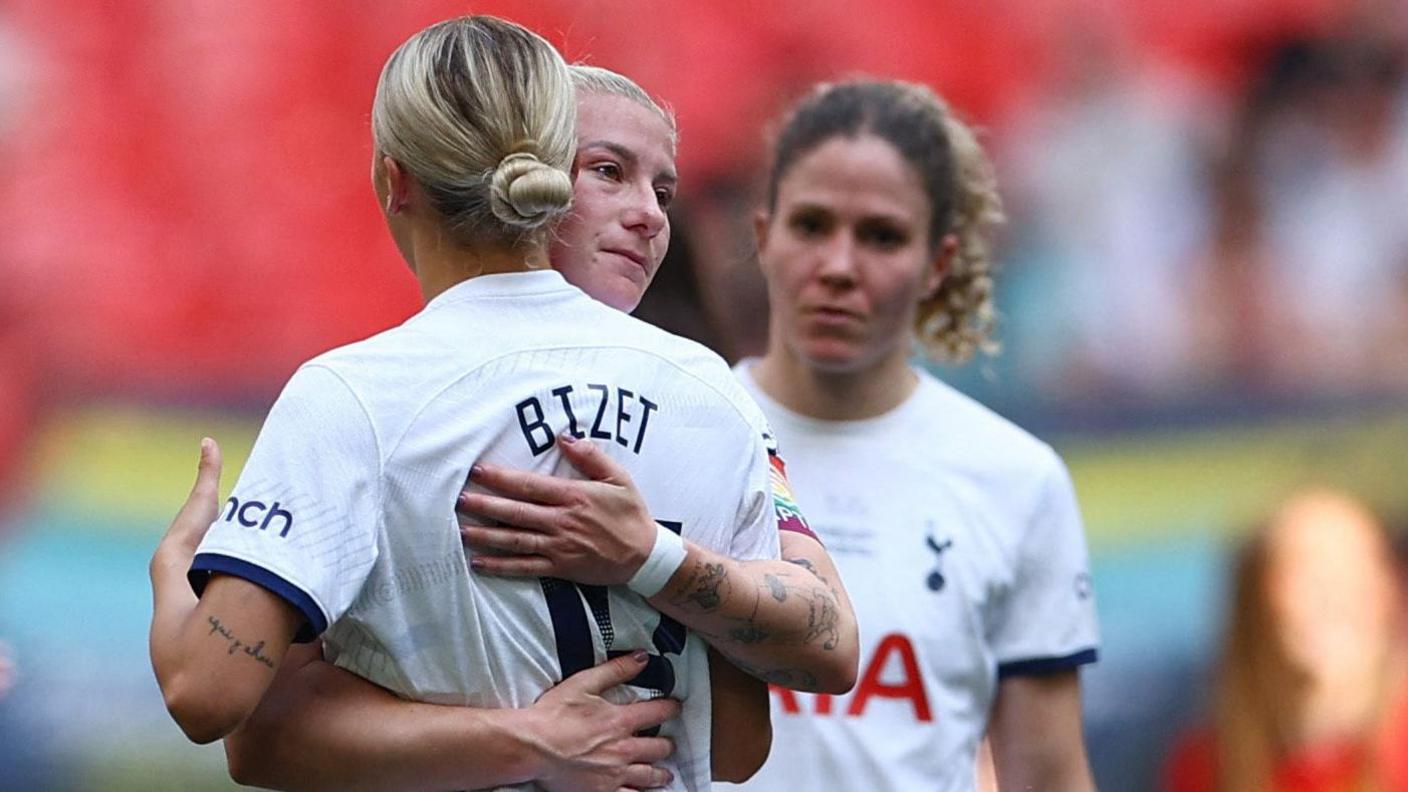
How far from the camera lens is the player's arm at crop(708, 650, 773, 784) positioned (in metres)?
2.18

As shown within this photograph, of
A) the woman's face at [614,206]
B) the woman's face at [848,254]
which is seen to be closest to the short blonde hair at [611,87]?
the woman's face at [614,206]

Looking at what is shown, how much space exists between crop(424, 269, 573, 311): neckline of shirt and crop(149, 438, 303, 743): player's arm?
1.24 ft

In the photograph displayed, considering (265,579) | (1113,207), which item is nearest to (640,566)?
(265,579)

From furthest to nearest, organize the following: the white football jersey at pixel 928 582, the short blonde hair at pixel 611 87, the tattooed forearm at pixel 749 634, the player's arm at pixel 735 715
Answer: the white football jersey at pixel 928 582 < the short blonde hair at pixel 611 87 < the player's arm at pixel 735 715 < the tattooed forearm at pixel 749 634

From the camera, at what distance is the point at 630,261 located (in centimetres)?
225

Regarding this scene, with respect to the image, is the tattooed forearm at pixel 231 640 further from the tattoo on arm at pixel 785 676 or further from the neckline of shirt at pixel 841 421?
the neckline of shirt at pixel 841 421

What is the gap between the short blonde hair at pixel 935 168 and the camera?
12.4ft

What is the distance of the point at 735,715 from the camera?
2178mm

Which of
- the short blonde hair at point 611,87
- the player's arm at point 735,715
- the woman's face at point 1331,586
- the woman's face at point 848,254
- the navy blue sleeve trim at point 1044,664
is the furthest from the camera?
the woman's face at point 1331,586

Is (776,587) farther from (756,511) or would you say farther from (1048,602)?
(1048,602)

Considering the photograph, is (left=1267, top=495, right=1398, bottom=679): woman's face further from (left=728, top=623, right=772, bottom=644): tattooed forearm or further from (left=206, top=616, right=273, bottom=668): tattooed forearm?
(left=206, top=616, right=273, bottom=668): tattooed forearm

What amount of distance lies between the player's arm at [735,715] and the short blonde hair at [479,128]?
560mm

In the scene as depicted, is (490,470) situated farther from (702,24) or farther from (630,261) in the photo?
(702,24)

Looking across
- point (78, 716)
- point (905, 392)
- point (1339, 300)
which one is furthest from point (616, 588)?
point (1339, 300)
